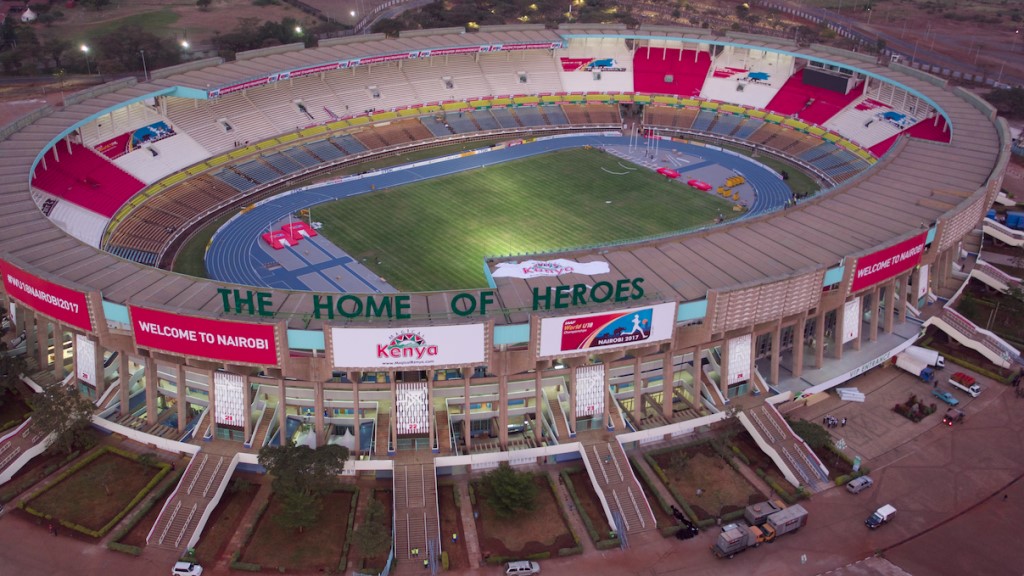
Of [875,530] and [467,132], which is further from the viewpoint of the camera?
[467,132]

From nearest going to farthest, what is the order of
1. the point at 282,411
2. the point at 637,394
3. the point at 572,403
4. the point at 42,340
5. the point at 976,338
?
the point at 282,411, the point at 572,403, the point at 637,394, the point at 42,340, the point at 976,338

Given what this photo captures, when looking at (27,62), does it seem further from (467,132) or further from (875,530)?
(875,530)

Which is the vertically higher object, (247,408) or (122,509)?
(247,408)

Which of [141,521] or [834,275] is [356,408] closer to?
[141,521]

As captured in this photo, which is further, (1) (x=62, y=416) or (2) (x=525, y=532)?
(1) (x=62, y=416)

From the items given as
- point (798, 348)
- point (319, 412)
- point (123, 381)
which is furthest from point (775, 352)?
point (123, 381)

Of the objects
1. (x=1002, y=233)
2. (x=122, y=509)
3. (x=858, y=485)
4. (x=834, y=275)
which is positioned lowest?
(x=122, y=509)

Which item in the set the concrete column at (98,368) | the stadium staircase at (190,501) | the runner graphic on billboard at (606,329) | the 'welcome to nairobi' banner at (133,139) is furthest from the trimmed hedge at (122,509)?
the 'welcome to nairobi' banner at (133,139)

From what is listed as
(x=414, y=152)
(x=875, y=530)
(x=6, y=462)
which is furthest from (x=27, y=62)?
(x=875, y=530)
